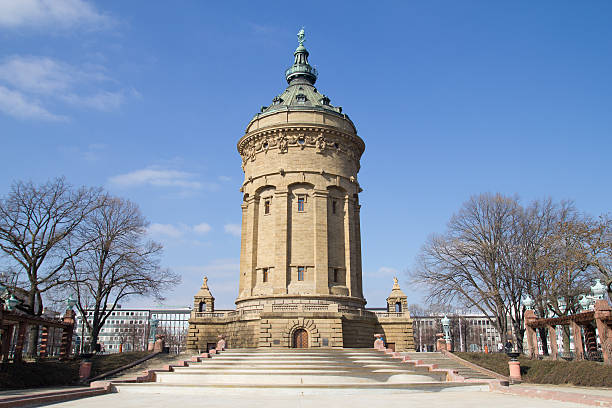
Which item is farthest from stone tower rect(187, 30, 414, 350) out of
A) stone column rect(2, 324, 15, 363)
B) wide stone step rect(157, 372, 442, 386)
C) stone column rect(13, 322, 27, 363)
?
stone column rect(13, 322, 27, 363)

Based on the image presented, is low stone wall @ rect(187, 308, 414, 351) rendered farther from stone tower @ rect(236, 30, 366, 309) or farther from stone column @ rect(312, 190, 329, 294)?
stone column @ rect(312, 190, 329, 294)

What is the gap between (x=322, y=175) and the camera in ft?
139

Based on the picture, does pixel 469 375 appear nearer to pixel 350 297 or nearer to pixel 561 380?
pixel 561 380

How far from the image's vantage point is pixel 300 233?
134ft

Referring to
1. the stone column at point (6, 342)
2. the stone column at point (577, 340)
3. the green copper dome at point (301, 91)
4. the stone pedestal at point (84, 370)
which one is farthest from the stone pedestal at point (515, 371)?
the stone column at point (6, 342)

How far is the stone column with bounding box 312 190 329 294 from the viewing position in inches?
1555

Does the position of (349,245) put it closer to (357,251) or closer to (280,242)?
(357,251)

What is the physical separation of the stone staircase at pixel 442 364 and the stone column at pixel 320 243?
31.3 feet

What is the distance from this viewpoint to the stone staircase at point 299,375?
68.5ft

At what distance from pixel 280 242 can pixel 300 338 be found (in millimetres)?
8346

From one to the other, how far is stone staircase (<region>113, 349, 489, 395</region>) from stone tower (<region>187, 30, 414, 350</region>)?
28.5 feet

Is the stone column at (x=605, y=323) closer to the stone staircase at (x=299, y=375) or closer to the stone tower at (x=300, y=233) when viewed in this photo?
the stone staircase at (x=299, y=375)

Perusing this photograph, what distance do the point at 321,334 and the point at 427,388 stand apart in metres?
14.8

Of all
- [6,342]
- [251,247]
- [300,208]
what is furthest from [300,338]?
[6,342]
